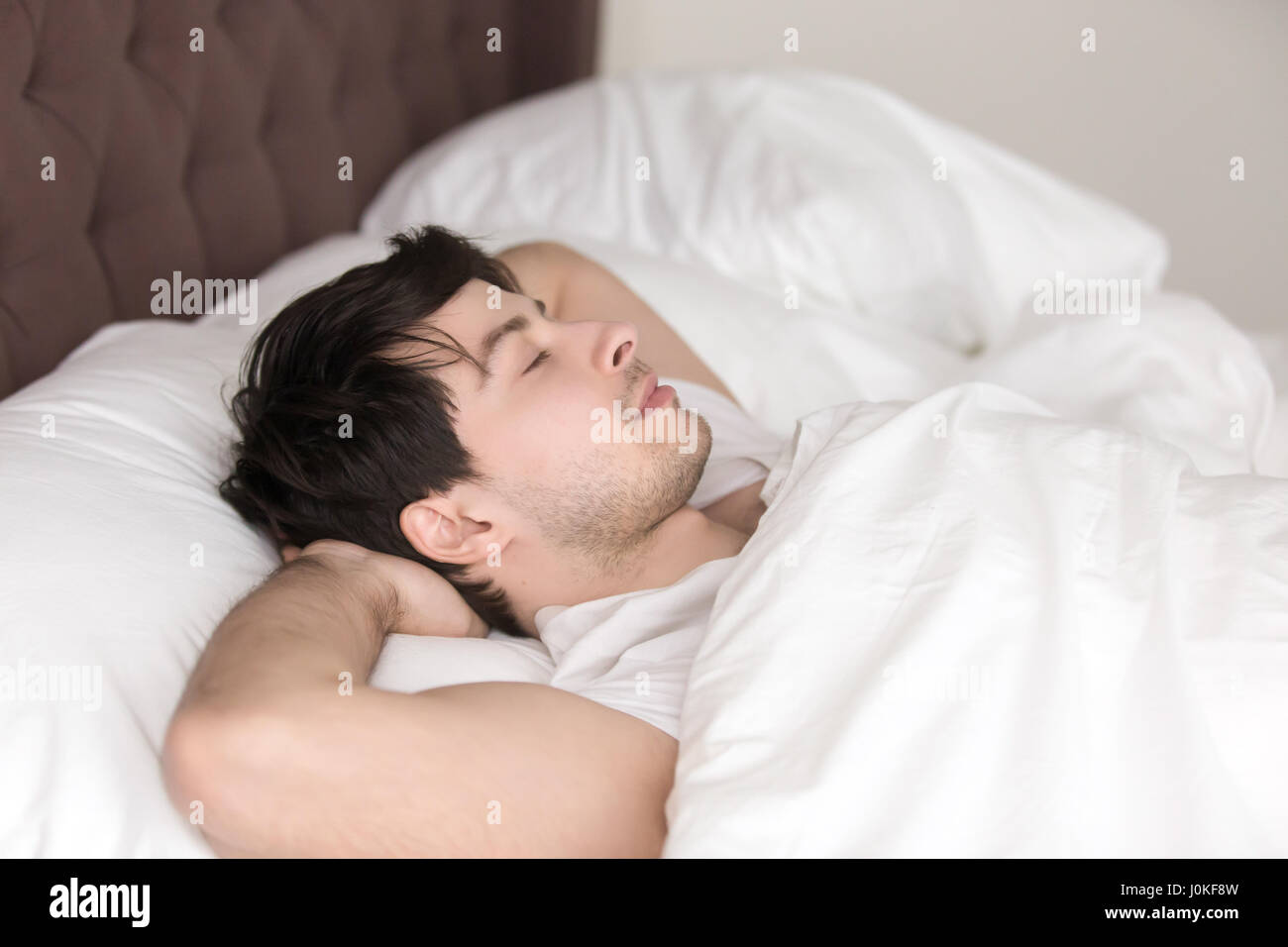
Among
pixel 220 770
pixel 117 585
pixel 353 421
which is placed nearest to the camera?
pixel 220 770

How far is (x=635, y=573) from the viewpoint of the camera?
1.28 m

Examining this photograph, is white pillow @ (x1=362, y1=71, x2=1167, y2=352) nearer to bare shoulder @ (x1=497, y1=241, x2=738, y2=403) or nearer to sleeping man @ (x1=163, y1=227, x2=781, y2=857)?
bare shoulder @ (x1=497, y1=241, x2=738, y2=403)

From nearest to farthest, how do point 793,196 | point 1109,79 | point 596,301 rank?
point 596,301
point 793,196
point 1109,79

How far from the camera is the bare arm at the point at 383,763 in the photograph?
33.6 inches

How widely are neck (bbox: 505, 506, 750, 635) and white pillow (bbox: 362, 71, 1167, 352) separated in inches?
26.7

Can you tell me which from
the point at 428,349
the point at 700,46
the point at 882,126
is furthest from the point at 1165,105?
the point at 428,349

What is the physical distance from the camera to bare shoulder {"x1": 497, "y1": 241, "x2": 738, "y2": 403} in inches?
63.4

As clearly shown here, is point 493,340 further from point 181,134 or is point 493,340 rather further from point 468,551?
point 181,134

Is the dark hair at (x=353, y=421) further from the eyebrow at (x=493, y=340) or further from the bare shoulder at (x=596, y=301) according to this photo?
the bare shoulder at (x=596, y=301)

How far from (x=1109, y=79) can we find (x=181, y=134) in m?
2.02

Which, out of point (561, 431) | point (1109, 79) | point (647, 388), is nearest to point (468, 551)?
point (561, 431)

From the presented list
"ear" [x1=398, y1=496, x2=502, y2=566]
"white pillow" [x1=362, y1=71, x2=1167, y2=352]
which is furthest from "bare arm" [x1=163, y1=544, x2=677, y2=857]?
"white pillow" [x1=362, y1=71, x2=1167, y2=352]

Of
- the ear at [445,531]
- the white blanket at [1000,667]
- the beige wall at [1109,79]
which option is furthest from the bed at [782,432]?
the beige wall at [1109,79]

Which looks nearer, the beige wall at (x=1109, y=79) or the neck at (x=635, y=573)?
the neck at (x=635, y=573)
